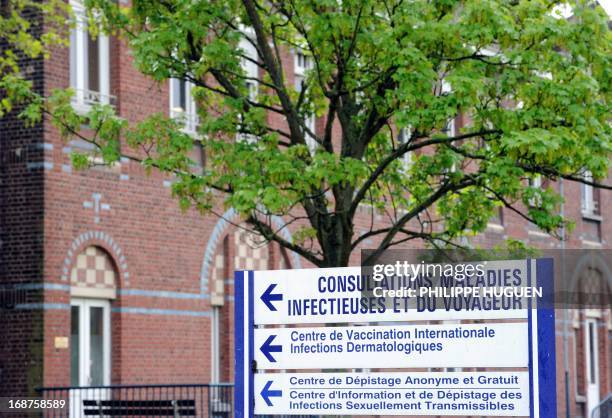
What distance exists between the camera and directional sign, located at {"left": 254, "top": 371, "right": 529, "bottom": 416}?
429 inches

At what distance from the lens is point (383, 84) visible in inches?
706

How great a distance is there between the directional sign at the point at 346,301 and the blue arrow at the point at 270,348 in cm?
15

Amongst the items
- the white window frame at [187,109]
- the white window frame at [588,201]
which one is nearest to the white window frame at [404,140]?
the white window frame at [187,109]

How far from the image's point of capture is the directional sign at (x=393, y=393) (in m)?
10.9

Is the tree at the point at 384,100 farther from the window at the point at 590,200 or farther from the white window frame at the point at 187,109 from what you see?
the window at the point at 590,200

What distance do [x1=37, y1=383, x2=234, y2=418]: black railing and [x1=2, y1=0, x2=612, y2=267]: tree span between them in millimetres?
3326

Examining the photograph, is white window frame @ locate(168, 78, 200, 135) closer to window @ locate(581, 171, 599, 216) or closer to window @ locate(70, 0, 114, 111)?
window @ locate(70, 0, 114, 111)

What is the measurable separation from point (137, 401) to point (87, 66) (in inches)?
258

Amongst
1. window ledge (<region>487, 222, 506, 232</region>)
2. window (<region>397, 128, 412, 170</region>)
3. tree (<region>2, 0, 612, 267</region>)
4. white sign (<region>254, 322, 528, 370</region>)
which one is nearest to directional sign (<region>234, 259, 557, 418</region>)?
white sign (<region>254, 322, 528, 370</region>)

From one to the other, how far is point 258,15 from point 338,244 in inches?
126

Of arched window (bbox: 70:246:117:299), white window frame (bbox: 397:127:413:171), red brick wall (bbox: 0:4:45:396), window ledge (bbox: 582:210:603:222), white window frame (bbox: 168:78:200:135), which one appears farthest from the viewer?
window ledge (bbox: 582:210:603:222)

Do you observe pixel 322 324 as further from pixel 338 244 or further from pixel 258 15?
pixel 258 15

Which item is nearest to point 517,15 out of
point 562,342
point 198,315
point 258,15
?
point 258,15

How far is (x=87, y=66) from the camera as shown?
976 inches
